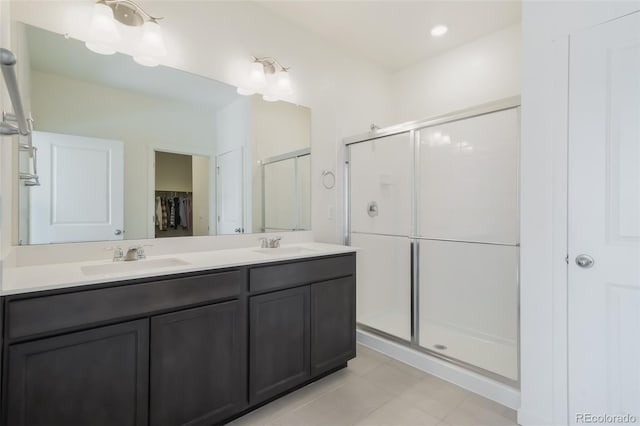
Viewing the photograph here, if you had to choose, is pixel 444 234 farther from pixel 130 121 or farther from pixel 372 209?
pixel 130 121

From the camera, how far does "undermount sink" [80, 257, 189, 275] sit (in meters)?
1.58

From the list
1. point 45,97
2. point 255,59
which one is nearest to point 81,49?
point 45,97

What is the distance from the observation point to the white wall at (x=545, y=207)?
5.16ft

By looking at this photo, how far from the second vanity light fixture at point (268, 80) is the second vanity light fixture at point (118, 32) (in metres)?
0.63

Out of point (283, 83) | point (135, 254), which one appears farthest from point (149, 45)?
point (135, 254)

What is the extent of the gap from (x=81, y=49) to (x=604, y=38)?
270 centimetres

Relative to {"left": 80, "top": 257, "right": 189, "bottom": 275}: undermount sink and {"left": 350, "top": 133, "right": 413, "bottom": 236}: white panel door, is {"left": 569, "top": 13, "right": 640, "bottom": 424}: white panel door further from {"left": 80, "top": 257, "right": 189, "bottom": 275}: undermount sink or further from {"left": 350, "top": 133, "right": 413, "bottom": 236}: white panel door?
{"left": 80, "top": 257, "right": 189, "bottom": 275}: undermount sink

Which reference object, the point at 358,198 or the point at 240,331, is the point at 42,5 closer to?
the point at 240,331

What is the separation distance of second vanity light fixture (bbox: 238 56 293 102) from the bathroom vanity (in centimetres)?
136

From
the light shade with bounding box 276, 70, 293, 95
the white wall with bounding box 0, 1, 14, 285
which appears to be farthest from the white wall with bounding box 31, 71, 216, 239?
the light shade with bounding box 276, 70, 293, 95

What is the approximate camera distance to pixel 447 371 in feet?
7.24

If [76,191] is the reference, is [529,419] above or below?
below

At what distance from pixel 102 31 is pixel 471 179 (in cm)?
265

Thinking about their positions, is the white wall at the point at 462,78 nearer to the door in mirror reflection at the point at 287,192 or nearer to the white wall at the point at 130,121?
the door in mirror reflection at the point at 287,192
